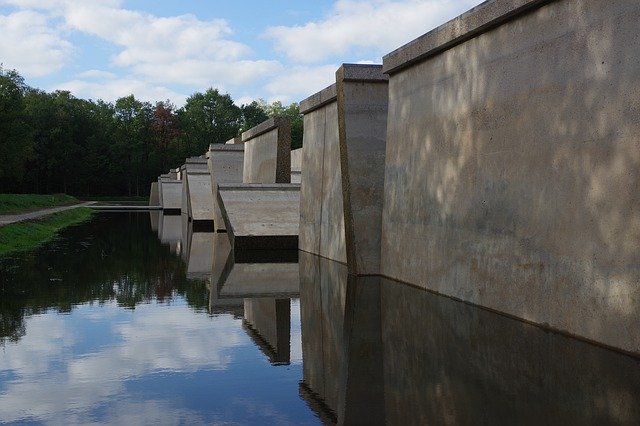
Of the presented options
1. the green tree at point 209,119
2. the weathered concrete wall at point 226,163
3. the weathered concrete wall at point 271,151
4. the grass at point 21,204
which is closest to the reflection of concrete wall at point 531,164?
the weathered concrete wall at point 271,151

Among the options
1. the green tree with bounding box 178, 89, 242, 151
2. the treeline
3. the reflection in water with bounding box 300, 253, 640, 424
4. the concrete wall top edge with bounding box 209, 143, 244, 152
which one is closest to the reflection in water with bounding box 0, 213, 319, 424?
the reflection in water with bounding box 300, 253, 640, 424

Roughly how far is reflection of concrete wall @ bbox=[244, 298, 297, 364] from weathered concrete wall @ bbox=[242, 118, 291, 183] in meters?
11.5

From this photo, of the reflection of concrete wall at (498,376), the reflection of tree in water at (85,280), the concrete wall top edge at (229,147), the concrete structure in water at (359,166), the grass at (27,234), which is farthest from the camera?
the concrete wall top edge at (229,147)

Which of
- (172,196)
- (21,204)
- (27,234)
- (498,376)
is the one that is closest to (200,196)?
(27,234)

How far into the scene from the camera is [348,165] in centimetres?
1236

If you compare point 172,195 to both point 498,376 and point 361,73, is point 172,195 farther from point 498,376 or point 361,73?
point 498,376

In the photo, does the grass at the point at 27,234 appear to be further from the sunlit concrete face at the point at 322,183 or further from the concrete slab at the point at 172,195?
the concrete slab at the point at 172,195

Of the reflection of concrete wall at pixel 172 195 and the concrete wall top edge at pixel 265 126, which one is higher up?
the concrete wall top edge at pixel 265 126

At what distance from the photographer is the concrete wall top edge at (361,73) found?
40.8 ft

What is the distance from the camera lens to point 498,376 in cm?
552

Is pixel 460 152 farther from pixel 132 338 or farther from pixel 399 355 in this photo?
pixel 132 338

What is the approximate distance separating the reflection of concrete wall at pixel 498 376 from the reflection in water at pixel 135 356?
785 mm

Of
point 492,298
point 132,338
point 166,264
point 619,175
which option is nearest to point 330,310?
point 492,298

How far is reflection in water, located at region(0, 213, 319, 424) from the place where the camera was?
4.82m
